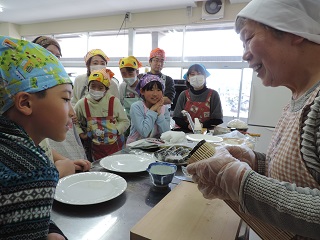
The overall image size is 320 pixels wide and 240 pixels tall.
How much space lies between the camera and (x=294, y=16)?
639 millimetres

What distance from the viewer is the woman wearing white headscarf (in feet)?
1.56

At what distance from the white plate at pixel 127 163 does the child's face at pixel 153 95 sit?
887mm

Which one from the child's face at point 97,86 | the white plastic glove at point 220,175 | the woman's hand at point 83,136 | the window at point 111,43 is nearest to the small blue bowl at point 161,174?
the white plastic glove at point 220,175

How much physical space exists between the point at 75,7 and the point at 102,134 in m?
3.62

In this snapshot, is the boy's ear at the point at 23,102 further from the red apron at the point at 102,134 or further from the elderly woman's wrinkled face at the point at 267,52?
the red apron at the point at 102,134

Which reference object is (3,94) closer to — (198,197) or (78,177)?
(78,177)

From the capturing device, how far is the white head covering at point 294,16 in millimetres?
624

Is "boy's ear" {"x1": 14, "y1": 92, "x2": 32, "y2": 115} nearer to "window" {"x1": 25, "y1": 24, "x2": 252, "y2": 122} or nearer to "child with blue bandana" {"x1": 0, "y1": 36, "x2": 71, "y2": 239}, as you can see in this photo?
"child with blue bandana" {"x1": 0, "y1": 36, "x2": 71, "y2": 239}

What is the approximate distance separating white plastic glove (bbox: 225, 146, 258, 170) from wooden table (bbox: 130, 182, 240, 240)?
205mm

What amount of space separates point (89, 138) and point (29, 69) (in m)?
1.48

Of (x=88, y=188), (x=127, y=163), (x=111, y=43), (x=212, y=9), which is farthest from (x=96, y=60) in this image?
(x=111, y=43)

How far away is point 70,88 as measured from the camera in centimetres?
72

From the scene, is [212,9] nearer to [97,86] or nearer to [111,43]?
[111,43]

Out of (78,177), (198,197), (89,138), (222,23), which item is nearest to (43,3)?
(222,23)
